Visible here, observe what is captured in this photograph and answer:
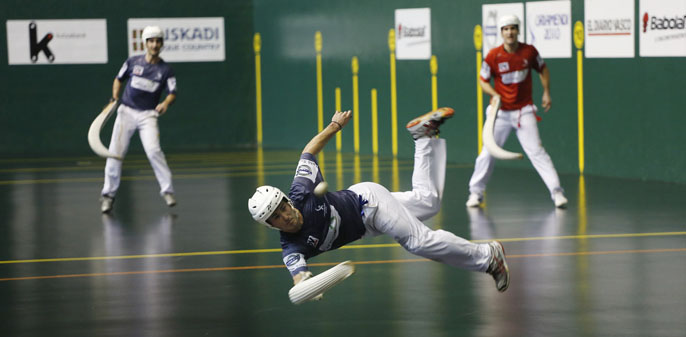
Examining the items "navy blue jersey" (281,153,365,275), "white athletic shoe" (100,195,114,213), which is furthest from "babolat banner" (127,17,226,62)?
"navy blue jersey" (281,153,365,275)

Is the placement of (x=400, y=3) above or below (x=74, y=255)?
above

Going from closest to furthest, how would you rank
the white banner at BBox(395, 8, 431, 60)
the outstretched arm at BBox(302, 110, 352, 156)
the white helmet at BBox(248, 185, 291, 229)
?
1. the white helmet at BBox(248, 185, 291, 229)
2. the outstretched arm at BBox(302, 110, 352, 156)
3. the white banner at BBox(395, 8, 431, 60)

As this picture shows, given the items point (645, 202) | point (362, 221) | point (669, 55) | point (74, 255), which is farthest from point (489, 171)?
point (362, 221)

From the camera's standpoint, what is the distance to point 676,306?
23.5 ft

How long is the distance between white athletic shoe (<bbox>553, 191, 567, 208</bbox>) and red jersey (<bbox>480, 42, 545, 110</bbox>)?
3.32 ft

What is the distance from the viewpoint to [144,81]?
1284cm

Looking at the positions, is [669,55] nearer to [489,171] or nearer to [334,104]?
[489,171]

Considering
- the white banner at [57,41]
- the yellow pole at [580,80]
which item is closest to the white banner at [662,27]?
the yellow pole at [580,80]

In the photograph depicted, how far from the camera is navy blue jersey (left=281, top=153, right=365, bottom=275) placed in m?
6.68

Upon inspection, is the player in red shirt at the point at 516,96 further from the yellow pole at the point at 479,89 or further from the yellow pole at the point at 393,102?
the yellow pole at the point at 393,102

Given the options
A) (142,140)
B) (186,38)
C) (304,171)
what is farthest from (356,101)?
(304,171)

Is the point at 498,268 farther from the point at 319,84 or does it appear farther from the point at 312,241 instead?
the point at 319,84

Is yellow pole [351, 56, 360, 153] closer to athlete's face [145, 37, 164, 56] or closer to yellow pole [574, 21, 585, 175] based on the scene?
yellow pole [574, 21, 585, 175]

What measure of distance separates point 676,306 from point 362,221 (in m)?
2.05
